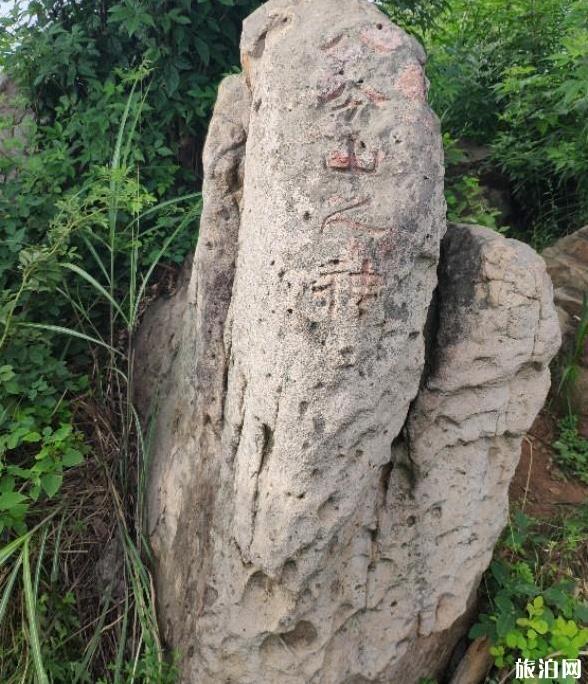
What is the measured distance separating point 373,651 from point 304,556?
572 millimetres

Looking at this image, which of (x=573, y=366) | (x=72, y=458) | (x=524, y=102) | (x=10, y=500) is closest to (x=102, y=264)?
(x=72, y=458)

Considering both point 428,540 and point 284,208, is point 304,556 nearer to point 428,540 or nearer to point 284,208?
point 428,540

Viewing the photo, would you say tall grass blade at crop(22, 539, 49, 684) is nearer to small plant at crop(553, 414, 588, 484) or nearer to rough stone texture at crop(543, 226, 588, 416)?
small plant at crop(553, 414, 588, 484)

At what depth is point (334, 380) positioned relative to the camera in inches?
71.1

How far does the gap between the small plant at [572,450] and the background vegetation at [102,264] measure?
1 centimetres

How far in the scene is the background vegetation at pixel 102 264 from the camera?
2461mm

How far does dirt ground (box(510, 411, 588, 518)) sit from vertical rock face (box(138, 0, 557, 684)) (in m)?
0.70

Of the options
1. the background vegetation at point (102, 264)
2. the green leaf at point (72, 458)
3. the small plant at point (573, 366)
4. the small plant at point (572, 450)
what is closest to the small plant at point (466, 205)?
the background vegetation at point (102, 264)

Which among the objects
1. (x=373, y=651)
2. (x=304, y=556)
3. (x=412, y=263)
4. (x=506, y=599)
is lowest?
(x=506, y=599)

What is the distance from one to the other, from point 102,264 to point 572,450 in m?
2.17

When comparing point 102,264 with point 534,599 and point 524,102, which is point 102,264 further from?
point 524,102

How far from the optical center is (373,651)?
226 centimetres

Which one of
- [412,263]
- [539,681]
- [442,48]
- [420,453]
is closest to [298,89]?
[412,263]

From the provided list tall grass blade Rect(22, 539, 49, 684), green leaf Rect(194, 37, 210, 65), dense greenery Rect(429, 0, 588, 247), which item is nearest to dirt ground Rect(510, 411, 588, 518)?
dense greenery Rect(429, 0, 588, 247)
